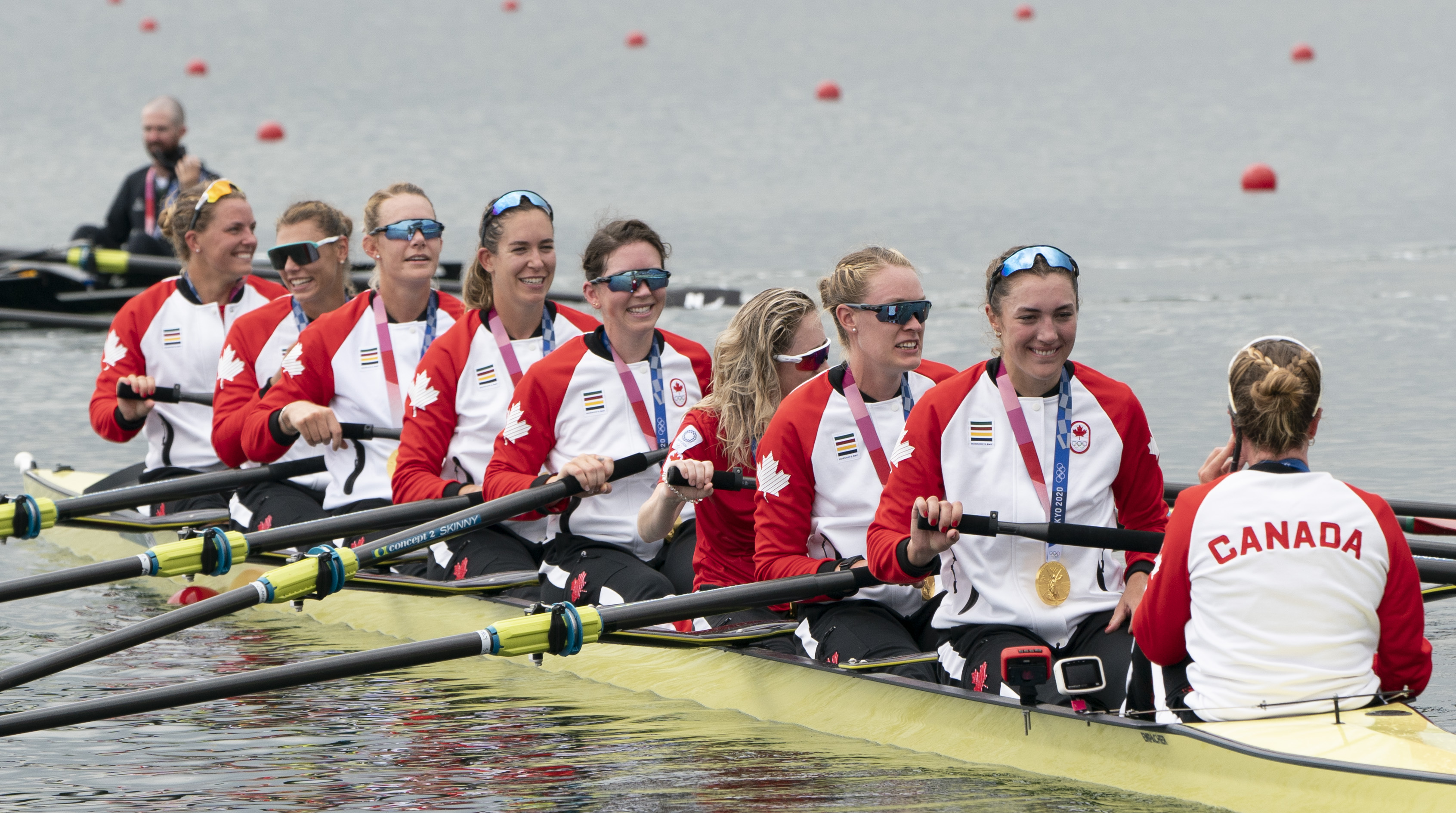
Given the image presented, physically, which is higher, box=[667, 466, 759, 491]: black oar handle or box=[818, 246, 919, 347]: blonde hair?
box=[818, 246, 919, 347]: blonde hair

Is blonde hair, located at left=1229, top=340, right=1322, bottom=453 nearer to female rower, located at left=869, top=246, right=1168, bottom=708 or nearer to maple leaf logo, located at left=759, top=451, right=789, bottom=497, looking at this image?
female rower, located at left=869, top=246, right=1168, bottom=708

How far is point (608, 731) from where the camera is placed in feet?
20.3

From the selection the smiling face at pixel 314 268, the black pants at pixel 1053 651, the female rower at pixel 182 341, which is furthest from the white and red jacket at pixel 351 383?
the black pants at pixel 1053 651

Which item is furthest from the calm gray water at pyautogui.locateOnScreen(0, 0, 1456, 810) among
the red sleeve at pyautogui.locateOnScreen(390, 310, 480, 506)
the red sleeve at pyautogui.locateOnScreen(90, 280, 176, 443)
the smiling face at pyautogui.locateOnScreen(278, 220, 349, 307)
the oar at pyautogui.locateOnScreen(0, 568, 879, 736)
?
the smiling face at pyautogui.locateOnScreen(278, 220, 349, 307)

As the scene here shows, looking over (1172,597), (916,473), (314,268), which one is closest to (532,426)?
(916,473)

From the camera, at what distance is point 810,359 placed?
233 inches

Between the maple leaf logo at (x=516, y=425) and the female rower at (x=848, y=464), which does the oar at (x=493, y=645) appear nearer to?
the female rower at (x=848, y=464)

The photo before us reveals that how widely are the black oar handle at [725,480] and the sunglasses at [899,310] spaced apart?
0.65m

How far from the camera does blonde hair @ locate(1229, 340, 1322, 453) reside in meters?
4.09

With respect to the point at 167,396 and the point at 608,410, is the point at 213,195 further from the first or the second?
the point at 608,410

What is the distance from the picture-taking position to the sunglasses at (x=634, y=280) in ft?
21.1

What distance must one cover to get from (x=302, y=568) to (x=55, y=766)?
0.98m

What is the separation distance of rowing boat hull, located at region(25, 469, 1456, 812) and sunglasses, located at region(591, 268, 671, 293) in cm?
123

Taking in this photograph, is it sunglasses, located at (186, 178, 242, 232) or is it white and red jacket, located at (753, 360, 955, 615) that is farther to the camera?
sunglasses, located at (186, 178, 242, 232)
